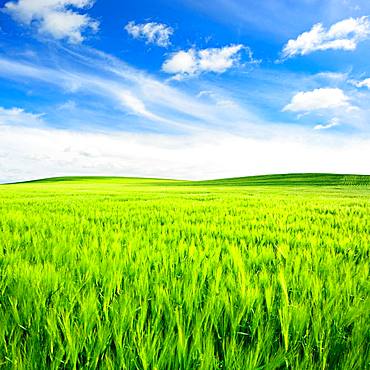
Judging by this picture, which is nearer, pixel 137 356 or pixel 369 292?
pixel 137 356

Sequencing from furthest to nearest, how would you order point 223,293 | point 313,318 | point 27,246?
1. point 27,246
2. point 223,293
3. point 313,318

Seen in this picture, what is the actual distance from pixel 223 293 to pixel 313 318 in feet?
1.50

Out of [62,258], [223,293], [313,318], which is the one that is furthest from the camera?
[62,258]

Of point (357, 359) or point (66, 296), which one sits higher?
point (66, 296)

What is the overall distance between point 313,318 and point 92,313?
3.53 ft

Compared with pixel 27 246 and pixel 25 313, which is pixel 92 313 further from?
pixel 27 246

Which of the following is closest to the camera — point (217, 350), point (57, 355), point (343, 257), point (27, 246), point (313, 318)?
point (57, 355)

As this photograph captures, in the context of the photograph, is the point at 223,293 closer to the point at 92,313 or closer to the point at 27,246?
the point at 92,313

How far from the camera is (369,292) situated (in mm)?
1972

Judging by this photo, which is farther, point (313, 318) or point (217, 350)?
point (313, 318)

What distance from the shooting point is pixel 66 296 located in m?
1.80

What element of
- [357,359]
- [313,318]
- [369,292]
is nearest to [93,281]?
[313,318]

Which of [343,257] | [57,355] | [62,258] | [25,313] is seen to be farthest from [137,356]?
[343,257]

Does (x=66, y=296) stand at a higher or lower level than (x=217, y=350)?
higher
